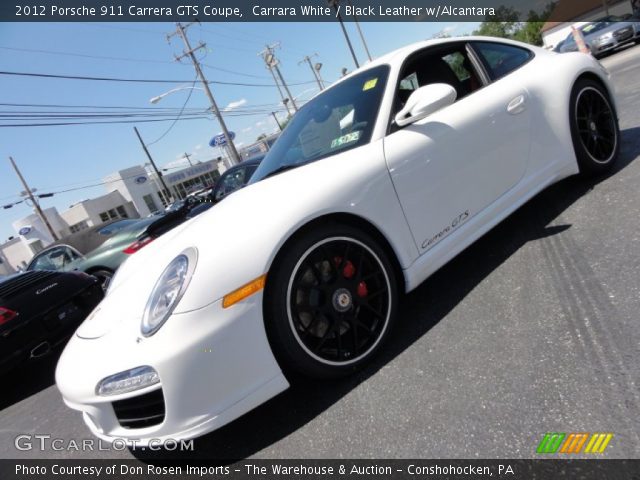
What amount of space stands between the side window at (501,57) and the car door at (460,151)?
0.02 m

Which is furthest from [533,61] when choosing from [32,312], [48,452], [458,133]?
[32,312]

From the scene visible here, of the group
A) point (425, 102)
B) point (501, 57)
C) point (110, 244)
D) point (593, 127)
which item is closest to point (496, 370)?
point (425, 102)

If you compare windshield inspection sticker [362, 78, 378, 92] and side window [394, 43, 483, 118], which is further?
side window [394, 43, 483, 118]

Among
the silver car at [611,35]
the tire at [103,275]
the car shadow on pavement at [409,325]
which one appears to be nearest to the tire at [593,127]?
the car shadow on pavement at [409,325]

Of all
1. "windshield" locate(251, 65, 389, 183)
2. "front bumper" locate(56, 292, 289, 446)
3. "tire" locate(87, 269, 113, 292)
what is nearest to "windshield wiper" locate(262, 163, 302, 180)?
"windshield" locate(251, 65, 389, 183)

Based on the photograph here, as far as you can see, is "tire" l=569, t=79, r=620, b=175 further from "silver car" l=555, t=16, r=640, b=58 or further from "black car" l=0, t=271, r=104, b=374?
"silver car" l=555, t=16, r=640, b=58

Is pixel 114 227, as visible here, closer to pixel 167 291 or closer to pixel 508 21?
pixel 167 291

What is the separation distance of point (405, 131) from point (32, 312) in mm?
3665

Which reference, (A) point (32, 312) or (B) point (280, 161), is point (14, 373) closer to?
(A) point (32, 312)

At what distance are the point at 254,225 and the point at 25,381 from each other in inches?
162

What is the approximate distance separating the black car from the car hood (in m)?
1.89

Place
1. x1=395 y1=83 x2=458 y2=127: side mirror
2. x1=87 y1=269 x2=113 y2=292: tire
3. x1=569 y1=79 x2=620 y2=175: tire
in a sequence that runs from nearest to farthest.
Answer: x1=395 y1=83 x2=458 y2=127: side mirror, x1=569 y1=79 x2=620 y2=175: tire, x1=87 y1=269 x2=113 y2=292: tire

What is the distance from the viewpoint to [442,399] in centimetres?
184

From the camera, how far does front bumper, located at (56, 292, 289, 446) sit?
1.74m
